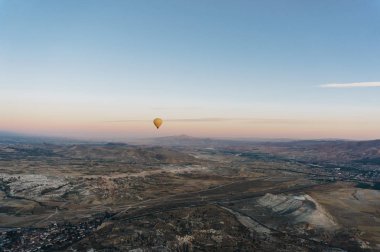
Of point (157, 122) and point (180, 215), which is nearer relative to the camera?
point (180, 215)

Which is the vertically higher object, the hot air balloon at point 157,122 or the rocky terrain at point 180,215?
the hot air balloon at point 157,122

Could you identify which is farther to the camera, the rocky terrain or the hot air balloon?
the hot air balloon

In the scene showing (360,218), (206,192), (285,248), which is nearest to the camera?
(285,248)

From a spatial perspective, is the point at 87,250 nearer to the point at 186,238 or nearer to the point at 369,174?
the point at 186,238

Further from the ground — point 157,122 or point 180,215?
point 157,122

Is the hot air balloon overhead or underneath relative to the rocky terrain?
overhead

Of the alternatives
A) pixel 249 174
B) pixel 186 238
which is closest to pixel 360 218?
pixel 186 238

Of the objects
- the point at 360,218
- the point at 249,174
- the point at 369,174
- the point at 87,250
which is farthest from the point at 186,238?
the point at 369,174

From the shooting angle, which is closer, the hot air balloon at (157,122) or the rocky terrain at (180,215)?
the rocky terrain at (180,215)

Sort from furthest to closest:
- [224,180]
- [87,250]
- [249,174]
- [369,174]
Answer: [369,174], [249,174], [224,180], [87,250]

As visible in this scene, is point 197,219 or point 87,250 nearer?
point 87,250
